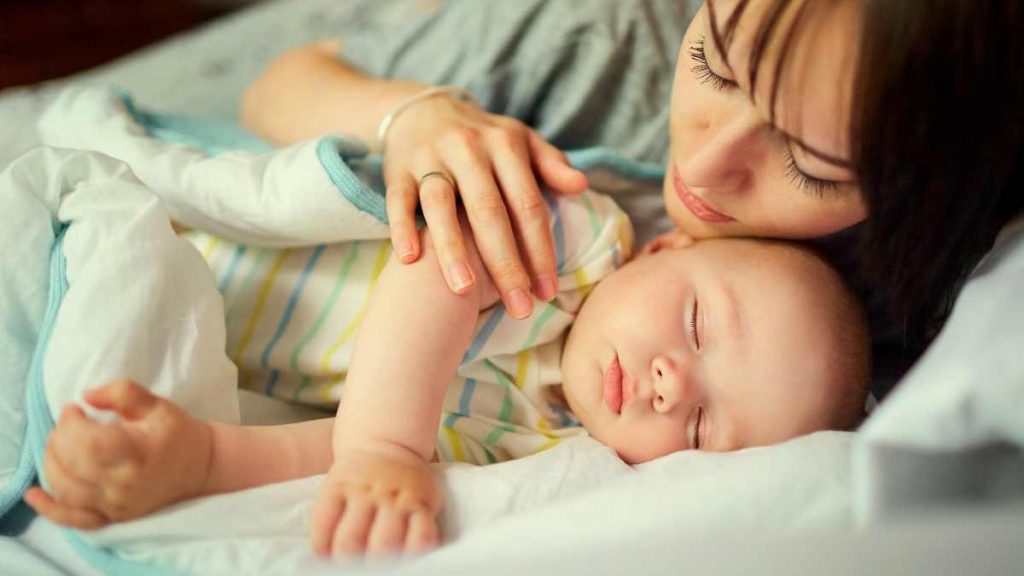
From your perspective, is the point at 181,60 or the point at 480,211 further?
the point at 181,60

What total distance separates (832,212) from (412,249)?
36 cm

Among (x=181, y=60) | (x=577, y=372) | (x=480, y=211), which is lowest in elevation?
(x=181, y=60)

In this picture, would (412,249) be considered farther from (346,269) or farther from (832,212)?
(832,212)

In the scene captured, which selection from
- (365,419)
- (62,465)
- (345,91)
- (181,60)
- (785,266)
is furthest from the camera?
(181,60)

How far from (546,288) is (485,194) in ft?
0.33

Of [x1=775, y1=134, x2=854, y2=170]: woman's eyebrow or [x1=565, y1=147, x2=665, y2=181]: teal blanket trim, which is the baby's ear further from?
[x1=775, y1=134, x2=854, y2=170]: woman's eyebrow

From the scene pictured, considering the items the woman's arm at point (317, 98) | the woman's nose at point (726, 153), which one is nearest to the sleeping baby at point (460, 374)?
the woman's nose at point (726, 153)

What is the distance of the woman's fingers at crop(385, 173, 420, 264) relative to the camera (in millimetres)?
769

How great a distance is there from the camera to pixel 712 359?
0.79 meters

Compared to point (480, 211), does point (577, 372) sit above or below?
below

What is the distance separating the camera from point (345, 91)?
3.48 ft

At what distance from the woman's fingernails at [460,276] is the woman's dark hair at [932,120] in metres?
0.27

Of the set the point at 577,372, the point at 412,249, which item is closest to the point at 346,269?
the point at 412,249

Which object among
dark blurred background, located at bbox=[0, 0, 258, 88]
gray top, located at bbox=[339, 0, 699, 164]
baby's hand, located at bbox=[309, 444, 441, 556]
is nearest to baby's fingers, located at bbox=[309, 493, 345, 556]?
baby's hand, located at bbox=[309, 444, 441, 556]
